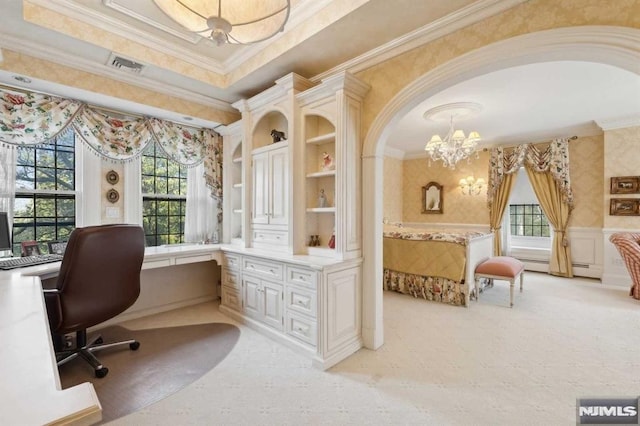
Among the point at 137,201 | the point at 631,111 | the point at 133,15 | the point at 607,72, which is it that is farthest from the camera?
the point at 631,111

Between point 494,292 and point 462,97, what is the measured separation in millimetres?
2951

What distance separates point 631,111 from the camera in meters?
4.36

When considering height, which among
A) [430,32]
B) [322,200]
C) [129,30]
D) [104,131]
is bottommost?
[322,200]

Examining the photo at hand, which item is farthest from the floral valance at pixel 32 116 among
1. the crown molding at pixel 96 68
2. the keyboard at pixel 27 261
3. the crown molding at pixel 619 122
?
the crown molding at pixel 619 122

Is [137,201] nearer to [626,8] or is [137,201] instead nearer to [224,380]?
[224,380]

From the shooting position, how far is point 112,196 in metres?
3.33

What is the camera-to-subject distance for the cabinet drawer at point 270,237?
9.99ft

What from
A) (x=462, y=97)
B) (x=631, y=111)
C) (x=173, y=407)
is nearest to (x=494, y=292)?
(x=462, y=97)

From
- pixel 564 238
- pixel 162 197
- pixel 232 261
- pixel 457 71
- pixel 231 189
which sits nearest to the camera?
pixel 457 71

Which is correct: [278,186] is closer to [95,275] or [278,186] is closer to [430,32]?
[95,275]

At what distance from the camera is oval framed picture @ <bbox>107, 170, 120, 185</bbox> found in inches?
131

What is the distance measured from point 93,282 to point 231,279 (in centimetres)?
143

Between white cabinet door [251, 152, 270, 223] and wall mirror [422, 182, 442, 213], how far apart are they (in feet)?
17.0

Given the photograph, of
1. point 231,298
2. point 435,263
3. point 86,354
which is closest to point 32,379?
point 86,354
